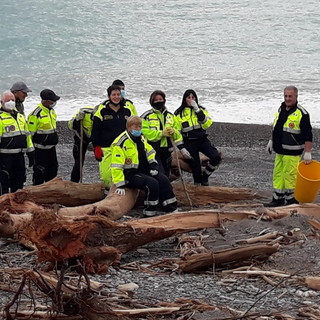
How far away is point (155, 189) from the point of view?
9.98 meters

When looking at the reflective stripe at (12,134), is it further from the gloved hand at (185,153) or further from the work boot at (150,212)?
the gloved hand at (185,153)

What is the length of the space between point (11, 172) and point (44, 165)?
1154mm

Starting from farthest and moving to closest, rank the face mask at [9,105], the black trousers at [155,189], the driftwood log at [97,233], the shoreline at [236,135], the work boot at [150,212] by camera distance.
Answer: the shoreline at [236,135] < the face mask at [9,105] < the work boot at [150,212] < the black trousers at [155,189] < the driftwood log at [97,233]

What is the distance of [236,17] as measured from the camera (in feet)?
185

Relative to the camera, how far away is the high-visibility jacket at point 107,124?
441 inches

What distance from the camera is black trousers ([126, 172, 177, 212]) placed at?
995 centimetres

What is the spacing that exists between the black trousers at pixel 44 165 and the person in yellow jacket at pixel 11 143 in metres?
0.88

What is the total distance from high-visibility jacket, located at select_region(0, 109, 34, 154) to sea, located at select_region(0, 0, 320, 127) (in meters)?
15.3

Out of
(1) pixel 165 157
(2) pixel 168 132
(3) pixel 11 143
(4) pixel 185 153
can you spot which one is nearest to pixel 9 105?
(3) pixel 11 143

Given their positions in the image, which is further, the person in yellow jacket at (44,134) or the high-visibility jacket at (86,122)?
the high-visibility jacket at (86,122)

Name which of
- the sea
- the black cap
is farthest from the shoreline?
the black cap

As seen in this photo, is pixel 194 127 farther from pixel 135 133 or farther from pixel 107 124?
pixel 135 133

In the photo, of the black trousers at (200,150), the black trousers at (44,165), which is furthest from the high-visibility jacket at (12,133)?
the black trousers at (200,150)

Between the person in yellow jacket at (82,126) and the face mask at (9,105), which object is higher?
the face mask at (9,105)
